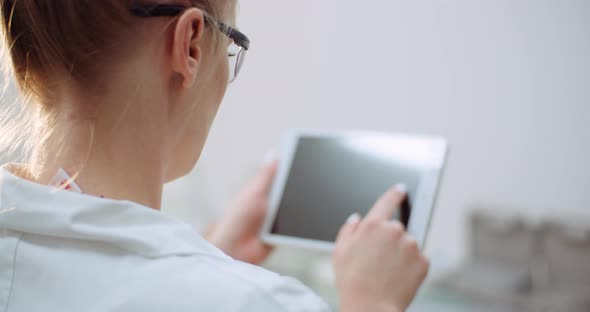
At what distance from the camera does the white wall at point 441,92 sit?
2.30 m

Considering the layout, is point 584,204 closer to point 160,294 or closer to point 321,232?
point 321,232

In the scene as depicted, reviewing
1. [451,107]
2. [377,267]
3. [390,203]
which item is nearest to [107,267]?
[377,267]

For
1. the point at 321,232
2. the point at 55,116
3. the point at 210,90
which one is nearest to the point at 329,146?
the point at 321,232

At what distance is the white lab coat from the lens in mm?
432

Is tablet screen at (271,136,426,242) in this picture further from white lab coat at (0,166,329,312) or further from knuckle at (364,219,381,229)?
white lab coat at (0,166,329,312)

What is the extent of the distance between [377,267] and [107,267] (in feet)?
0.95

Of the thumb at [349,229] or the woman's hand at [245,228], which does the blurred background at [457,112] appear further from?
the thumb at [349,229]

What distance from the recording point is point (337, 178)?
1.04 meters

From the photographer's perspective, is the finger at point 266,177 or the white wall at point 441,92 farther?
the white wall at point 441,92

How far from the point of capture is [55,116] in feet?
1.70

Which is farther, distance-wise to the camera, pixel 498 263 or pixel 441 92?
pixel 441 92

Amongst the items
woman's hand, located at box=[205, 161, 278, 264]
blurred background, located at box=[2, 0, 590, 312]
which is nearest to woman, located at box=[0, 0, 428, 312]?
woman's hand, located at box=[205, 161, 278, 264]

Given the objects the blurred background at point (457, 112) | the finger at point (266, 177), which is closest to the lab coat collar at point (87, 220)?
the finger at point (266, 177)

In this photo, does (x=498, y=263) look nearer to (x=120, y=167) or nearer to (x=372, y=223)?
(x=372, y=223)
